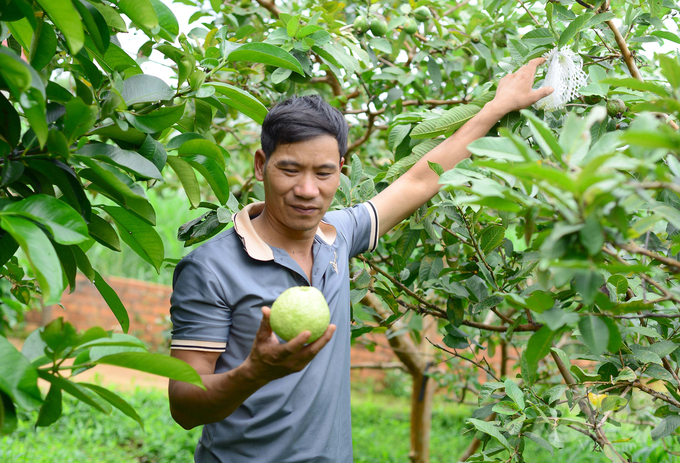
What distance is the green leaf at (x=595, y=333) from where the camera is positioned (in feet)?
2.60

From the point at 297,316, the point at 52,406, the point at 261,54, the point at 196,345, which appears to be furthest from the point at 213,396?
the point at 261,54

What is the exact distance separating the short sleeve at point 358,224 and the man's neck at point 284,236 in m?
0.14

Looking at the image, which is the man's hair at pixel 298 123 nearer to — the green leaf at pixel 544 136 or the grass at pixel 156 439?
the green leaf at pixel 544 136

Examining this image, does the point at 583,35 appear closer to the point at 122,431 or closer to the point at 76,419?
the point at 122,431

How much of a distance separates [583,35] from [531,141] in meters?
0.34

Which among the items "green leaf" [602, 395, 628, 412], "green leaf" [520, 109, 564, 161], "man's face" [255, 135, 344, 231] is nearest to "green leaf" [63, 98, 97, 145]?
"man's face" [255, 135, 344, 231]

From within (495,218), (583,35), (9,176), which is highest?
(583,35)

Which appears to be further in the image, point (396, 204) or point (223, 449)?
point (396, 204)

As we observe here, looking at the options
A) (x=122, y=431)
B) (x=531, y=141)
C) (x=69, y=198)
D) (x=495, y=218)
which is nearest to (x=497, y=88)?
(x=531, y=141)

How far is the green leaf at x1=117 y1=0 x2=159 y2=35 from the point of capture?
979 mm

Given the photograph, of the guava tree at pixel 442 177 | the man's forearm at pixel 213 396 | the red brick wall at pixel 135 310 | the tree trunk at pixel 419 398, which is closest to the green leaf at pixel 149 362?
the guava tree at pixel 442 177

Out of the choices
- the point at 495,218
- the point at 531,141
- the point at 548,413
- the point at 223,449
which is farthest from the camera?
the point at 495,218

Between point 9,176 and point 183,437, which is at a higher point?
point 9,176

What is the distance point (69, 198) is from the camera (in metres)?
0.94
